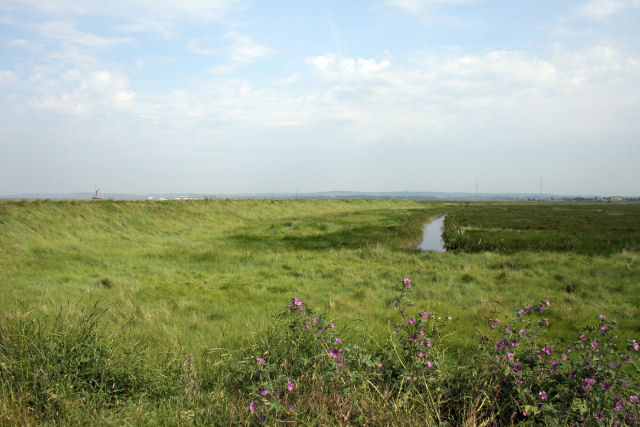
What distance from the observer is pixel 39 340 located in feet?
14.5

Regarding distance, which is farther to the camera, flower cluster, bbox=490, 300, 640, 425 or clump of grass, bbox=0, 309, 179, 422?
clump of grass, bbox=0, 309, 179, 422

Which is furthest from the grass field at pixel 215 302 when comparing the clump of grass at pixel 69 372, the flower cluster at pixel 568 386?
the flower cluster at pixel 568 386

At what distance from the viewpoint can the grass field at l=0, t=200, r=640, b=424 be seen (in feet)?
12.4

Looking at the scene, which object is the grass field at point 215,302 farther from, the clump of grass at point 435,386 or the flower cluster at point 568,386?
the flower cluster at point 568,386

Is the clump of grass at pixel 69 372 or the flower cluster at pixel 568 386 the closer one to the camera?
the flower cluster at pixel 568 386

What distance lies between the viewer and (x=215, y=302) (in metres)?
8.59

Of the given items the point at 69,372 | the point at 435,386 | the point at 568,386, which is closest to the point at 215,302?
the point at 69,372

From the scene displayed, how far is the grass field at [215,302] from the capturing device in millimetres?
3768

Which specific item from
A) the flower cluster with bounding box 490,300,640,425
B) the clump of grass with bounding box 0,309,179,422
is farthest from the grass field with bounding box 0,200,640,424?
the flower cluster with bounding box 490,300,640,425

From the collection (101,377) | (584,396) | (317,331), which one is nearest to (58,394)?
(101,377)

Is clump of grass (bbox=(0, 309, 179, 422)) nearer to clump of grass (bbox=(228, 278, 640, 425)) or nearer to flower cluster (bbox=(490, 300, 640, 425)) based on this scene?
clump of grass (bbox=(228, 278, 640, 425))

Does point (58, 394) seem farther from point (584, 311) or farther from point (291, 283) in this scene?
point (584, 311)

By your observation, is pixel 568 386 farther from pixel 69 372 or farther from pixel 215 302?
pixel 215 302

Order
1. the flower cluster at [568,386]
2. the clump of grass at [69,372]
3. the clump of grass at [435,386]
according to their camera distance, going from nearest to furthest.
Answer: the flower cluster at [568,386]
the clump of grass at [435,386]
the clump of grass at [69,372]
